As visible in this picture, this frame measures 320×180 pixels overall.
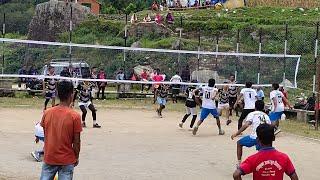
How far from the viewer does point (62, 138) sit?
24.4ft

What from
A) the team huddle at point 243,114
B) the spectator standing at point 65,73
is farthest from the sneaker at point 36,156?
the spectator standing at point 65,73

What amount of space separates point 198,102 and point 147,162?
18.7 feet

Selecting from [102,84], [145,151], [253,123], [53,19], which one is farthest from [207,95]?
[53,19]

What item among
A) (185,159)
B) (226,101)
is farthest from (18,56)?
(185,159)

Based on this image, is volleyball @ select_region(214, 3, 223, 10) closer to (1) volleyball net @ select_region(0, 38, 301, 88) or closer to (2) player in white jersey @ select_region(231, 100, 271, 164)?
(1) volleyball net @ select_region(0, 38, 301, 88)

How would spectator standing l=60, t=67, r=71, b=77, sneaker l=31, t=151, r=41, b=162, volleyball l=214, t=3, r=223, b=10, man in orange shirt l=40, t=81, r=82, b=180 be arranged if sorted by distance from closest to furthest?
man in orange shirt l=40, t=81, r=82, b=180 < sneaker l=31, t=151, r=41, b=162 < spectator standing l=60, t=67, r=71, b=77 < volleyball l=214, t=3, r=223, b=10

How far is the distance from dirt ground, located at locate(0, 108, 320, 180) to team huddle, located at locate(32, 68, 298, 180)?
56 centimetres

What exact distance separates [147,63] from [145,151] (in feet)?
49.1

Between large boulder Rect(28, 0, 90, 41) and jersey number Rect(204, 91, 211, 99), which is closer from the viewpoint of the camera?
jersey number Rect(204, 91, 211, 99)

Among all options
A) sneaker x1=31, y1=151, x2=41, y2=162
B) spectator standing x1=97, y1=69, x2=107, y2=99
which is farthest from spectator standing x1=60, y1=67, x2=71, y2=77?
sneaker x1=31, y1=151, x2=41, y2=162

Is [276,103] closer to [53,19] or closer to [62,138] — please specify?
[62,138]

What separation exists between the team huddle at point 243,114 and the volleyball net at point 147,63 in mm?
2759

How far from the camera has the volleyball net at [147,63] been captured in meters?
26.9

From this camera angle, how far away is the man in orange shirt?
7.43 metres
